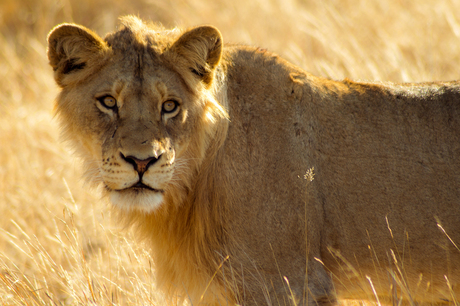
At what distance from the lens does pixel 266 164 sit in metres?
3.61

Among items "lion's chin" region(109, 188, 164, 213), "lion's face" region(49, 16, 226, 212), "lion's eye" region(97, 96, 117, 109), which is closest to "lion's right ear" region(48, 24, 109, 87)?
"lion's face" region(49, 16, 226, 212)

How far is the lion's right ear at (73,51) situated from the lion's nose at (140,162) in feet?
2.75

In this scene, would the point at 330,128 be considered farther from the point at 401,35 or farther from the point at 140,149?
the point at 401,35

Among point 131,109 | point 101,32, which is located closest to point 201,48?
point 131,109

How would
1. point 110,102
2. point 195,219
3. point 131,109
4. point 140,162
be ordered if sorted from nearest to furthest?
point 140,162 < point 131,109 < point 110,102 < point 195,219

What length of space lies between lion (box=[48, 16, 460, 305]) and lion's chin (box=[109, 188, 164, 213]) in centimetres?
3

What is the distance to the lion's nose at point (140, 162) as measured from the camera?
123 inches

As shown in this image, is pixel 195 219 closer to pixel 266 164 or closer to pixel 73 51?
pixel 266 164

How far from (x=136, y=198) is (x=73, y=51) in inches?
49.2

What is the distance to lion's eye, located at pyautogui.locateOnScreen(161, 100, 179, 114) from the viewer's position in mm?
3457

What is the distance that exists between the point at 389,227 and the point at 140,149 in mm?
2014

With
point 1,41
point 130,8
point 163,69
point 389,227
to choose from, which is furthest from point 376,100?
point 1,41

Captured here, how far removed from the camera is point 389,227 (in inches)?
143

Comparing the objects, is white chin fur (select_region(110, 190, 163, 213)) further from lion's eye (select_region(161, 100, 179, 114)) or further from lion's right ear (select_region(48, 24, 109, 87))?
lion's right ear (select_region(48, 24, 109, 87))
